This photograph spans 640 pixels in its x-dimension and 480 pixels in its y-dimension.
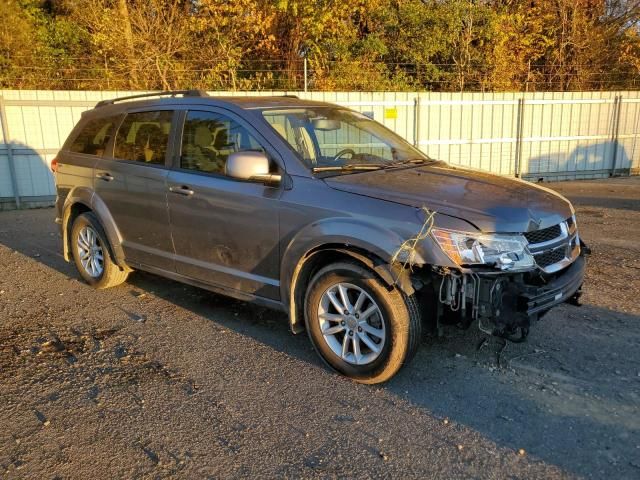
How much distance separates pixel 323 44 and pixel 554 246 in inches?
573

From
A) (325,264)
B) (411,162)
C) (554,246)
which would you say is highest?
(411,162)

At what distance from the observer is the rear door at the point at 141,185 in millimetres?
4918

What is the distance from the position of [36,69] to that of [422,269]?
517 inches

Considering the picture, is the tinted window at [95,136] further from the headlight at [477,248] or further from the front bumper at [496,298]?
the front bumper at [496,298]

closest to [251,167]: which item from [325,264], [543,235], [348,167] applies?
[348,167]

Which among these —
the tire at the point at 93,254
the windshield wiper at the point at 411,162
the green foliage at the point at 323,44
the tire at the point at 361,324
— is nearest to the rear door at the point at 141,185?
the tire at the point at 93,254

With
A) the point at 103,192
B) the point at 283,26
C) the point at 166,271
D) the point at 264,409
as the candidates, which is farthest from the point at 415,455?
the point at 283,26

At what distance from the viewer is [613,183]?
43.7ft

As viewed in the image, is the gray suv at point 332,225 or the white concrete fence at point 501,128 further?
the white concrete fence at point 501,128

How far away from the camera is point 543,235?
3.68m

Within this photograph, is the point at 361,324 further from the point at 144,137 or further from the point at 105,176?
the point at 105,176

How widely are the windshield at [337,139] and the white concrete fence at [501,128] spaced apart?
730cm

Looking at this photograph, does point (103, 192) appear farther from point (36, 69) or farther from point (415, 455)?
point (36, 69)

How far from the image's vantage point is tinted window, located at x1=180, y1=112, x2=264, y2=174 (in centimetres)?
441
